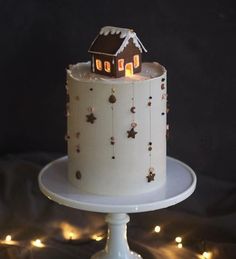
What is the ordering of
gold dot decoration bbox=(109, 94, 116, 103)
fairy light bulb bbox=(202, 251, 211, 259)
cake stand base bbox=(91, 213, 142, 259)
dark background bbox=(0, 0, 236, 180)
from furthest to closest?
dark background bbox=(0, 0, 236, 180)
fairy light bulb bbox=(202, 251, 211, 259)
cake stand base bbox=(91, 213, 142, 259)
gold dot decoration bbox=(109, 94, 116, 103)

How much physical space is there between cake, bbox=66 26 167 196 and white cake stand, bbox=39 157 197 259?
26 mm

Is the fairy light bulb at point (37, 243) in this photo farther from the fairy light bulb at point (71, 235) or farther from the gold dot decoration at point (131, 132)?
the gold dot decoration at point (131, 132)

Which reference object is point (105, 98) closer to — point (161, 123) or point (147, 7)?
point (161, 123)

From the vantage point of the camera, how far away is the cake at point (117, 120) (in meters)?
1.24

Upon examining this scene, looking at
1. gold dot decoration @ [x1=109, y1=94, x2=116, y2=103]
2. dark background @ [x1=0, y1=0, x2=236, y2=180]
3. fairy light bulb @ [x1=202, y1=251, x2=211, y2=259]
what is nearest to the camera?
gold dot decoration @ [x1=109, y1=94, x2=116, y2=103]

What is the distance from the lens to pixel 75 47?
1.71 m

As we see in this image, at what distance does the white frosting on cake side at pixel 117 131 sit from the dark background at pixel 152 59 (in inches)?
15.6

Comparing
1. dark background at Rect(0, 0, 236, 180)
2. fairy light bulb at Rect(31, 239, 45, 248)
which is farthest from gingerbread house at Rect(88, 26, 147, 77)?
fairy light bulb at Rect(31, 239, 45, 248)

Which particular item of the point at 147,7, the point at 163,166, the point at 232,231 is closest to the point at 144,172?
the point at 163,166

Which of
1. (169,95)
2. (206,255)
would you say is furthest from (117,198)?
(169,95)

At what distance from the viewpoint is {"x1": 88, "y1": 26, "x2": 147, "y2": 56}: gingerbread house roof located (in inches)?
50.0

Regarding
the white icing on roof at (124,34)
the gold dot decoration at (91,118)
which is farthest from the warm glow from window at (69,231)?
the white icing on roof at (124,34)

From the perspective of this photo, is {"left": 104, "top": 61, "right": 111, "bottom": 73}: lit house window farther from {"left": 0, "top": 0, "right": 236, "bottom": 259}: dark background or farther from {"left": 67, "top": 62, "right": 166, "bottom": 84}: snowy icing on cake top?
{"left": 0, "top": 0, "right": 236, "bottom": 259}: dark background

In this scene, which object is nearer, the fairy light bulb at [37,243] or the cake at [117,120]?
the cake at [117,120]
